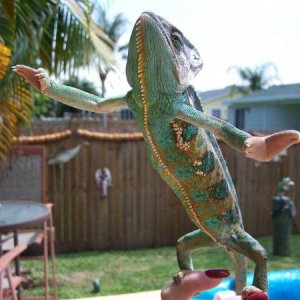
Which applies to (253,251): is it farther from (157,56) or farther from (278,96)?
(278,96)

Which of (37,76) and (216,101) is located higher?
(216,101)

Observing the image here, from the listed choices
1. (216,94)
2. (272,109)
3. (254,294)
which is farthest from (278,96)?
(254,294)

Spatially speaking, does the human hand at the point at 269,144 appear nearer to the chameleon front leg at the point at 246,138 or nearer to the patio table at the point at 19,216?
the chameleon front leg at the point at 246,138

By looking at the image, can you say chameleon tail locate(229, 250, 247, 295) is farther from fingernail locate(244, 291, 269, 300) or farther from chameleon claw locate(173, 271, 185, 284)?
fingernail locate(244, 291, 269, 300)

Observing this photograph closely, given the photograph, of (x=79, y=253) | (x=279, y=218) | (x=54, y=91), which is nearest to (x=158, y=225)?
(x=79, y=253)

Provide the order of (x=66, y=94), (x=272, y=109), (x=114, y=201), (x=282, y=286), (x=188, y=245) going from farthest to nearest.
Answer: (x=272, y=109) < (x=114, y=201) < (x=282, y=286) < (x=188, y=245) < (x=66, y=94)

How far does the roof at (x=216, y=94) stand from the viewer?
30.6 m

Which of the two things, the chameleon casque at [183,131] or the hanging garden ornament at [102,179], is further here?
the hanging garden ornament at [102,179]

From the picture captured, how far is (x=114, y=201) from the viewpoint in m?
6.98

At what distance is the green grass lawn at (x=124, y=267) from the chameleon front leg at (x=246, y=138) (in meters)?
3.61

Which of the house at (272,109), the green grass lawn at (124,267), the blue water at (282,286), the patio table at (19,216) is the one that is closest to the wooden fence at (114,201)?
the green grass lawn at (124,267)

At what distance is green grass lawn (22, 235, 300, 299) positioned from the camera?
204 inches

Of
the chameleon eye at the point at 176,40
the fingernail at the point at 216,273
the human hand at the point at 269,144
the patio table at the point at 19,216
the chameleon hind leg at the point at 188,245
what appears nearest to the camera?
the human hand at the point at 269,144

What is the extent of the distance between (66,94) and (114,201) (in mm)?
5073
